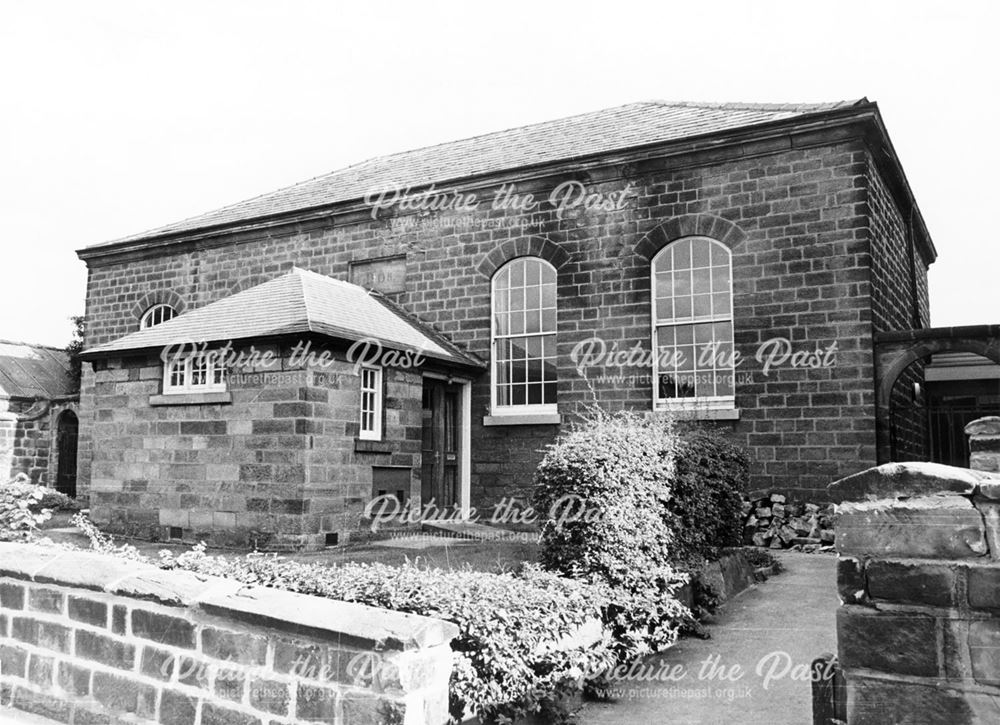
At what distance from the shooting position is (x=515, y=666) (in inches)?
193

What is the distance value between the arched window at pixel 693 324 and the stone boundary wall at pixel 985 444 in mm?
6604

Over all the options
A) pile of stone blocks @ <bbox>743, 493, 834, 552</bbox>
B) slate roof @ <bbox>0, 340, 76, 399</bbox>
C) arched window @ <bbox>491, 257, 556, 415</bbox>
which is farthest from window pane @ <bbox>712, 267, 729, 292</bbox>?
slate roof @ <bbox>0, 340, 76, 399</bbox>

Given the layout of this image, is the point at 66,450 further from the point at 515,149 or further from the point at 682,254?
the point at 682,254

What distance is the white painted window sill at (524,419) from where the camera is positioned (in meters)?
13.9

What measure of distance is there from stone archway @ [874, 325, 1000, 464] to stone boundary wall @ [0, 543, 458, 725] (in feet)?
30.2

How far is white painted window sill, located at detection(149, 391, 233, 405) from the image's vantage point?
11.7 metres

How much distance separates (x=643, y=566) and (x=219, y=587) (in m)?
3.49

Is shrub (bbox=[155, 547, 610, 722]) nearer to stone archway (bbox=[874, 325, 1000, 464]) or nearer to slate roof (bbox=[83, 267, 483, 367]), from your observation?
slate roof (bbox=[83, 267, 483, 367])

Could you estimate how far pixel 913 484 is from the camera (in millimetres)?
2734

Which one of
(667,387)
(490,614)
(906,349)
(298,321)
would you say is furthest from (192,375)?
(906,349)

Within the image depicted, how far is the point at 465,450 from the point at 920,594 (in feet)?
39.8

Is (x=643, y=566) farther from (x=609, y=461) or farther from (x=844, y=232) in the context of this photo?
(x=844, y=232)

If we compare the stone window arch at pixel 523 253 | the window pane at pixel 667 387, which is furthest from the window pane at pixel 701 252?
the stone window arch at pixel 523 253

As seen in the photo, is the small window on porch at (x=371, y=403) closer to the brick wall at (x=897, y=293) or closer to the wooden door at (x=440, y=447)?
the wooden door at (x=440, y=447)
